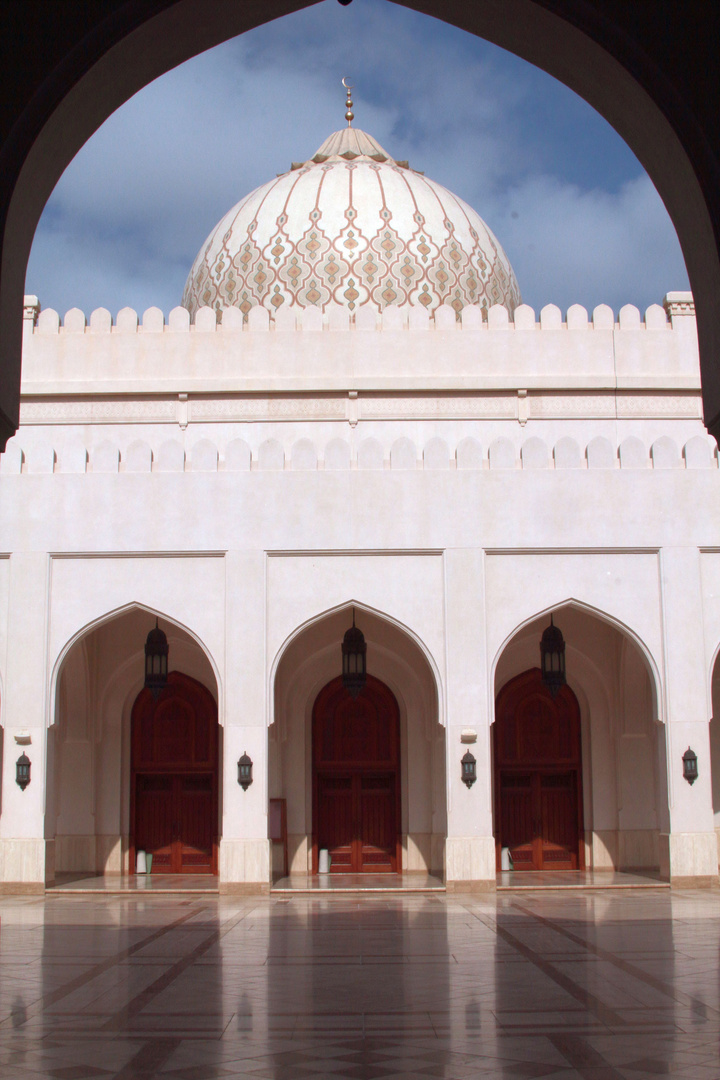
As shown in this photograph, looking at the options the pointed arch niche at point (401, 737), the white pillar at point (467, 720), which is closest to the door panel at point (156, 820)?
the pointed arch niche at point (401, 737)

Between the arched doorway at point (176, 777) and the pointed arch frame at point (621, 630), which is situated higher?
the pointed arch frame at point (621, 630)

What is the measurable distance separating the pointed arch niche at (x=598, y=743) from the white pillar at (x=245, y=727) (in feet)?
10.9

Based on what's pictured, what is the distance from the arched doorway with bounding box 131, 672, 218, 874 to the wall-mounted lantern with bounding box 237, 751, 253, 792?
8.83 feet

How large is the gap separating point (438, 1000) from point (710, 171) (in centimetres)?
461

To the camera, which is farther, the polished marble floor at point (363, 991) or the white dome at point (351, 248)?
the white dome at point (351, 248)

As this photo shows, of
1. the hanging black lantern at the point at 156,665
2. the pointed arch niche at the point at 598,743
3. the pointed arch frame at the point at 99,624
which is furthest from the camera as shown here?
the pointed arch niche at the point at 598,743

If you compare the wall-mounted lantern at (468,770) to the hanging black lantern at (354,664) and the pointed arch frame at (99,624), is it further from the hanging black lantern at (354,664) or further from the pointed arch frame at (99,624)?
the pointed arch frame at (99,624)

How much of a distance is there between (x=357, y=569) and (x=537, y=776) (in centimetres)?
406

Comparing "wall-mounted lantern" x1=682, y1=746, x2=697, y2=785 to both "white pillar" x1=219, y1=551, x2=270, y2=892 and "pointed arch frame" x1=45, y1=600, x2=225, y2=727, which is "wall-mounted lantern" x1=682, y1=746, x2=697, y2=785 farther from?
"pointed arch frame" x1=45, y1=600, x2=225, y2=727

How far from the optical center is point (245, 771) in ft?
41.4

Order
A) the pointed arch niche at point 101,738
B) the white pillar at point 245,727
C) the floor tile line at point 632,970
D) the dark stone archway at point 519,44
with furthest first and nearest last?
the pointed arch niche at point 101,738, the white pillar at point 245,727, the floor tile line at point 632,970, the dark stone archway at point 519,44

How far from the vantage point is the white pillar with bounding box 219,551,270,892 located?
12.5 metres

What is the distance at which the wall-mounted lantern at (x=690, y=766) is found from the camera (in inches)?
497

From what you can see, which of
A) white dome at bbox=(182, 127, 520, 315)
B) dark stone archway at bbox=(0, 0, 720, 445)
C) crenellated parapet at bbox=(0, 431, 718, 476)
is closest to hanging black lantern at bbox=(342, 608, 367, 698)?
crenellated parapet at bbox=(0, 431, 718, 476)
